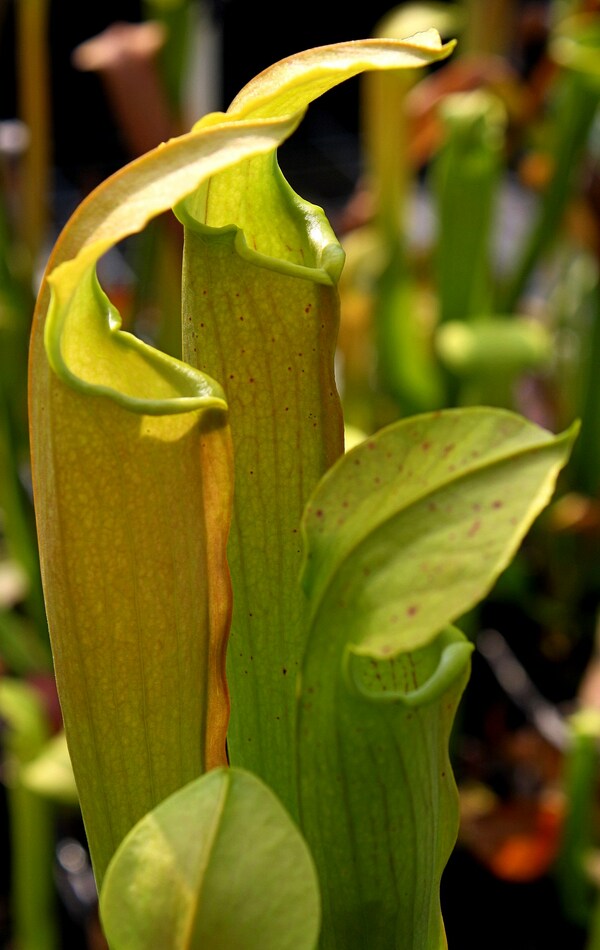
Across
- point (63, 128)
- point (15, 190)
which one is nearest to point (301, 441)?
point (15, 190)

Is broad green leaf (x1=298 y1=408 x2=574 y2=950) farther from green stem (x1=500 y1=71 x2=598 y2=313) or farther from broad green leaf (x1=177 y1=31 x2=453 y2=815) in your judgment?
green stem (x1=500 y1=71 x2=598 y2=313)

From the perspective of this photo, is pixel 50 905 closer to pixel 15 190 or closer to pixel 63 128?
pixel 15 190

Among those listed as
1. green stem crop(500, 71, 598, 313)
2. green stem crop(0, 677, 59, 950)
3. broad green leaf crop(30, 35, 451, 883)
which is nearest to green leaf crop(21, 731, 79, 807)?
green stem crop(0, 677, 59, 950)

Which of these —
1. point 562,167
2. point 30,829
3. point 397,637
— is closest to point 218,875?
point 397,637

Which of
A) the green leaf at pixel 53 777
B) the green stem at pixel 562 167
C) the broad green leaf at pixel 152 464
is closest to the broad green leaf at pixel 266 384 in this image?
the broad green leaf at pixel 152 464

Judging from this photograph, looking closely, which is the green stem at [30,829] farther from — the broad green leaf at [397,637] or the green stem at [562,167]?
the green stem at [562,167]

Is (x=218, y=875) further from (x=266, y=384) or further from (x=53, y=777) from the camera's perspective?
(x=53, y=777)

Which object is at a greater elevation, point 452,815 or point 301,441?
point 301,441
